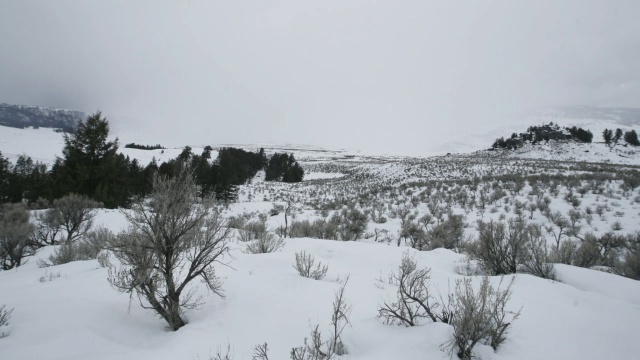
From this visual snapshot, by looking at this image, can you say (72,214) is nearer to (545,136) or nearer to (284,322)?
(284,322)

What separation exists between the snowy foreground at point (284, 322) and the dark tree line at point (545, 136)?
54638mm

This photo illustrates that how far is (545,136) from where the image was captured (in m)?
50.7

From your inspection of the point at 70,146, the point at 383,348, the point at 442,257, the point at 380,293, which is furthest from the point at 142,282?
the point at 70,146

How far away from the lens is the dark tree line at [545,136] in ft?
160

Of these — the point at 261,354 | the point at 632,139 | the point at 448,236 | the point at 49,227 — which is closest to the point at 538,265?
the point at 448,236

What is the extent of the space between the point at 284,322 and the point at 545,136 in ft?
210

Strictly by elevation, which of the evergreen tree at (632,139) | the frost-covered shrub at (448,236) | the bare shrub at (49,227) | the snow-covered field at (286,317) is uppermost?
the evergreen tree at (632,139)

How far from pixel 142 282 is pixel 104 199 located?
22616 millimetres

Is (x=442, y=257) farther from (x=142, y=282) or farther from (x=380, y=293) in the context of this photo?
(x=142, y=282)

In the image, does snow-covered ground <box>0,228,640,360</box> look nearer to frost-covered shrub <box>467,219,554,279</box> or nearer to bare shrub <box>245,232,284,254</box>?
frost-covered shrub <box>467,219,554,279</box>

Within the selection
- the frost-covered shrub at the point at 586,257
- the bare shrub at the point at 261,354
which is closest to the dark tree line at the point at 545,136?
the frost-covered shrub at the point at 586,257

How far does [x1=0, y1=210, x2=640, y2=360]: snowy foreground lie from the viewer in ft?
9.58

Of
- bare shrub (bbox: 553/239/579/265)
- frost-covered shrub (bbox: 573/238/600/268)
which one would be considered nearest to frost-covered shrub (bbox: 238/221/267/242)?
bare shrub (bbox: 553/239/579/265)

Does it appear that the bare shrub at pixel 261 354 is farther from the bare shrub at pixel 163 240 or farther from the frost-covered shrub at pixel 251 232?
the frost-covered shrub at pixel 251 232
